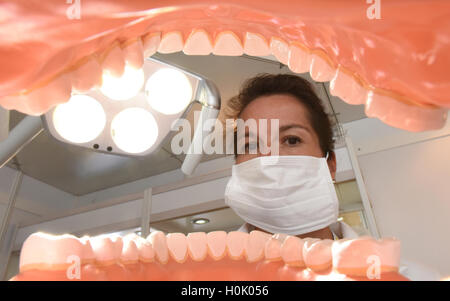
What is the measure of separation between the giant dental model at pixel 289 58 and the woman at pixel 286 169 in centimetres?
51

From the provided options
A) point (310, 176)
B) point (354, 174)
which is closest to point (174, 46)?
point (310, 176)

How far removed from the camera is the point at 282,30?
26 cm

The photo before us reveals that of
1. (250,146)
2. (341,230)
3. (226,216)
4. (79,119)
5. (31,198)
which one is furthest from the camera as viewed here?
(31,198)

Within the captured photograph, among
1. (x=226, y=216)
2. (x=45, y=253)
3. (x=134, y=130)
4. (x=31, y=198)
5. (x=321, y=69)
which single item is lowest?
(x=45, y=253)

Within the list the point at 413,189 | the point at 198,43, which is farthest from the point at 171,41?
the point at 413,189

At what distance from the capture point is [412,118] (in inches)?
8.9

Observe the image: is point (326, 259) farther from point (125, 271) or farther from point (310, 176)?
point (310, 176)

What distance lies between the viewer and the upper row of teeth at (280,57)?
8.9 inches

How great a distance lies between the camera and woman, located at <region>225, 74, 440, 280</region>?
0.78 metres

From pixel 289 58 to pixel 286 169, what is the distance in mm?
553

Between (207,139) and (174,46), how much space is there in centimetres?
30

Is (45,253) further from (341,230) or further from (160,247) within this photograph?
(341,230)

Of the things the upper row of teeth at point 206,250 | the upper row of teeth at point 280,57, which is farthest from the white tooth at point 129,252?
the upper row of teeth at point 280,57

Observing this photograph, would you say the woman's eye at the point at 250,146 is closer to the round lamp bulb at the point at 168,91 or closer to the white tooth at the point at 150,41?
the round lamp bulb at the point at 168,91
